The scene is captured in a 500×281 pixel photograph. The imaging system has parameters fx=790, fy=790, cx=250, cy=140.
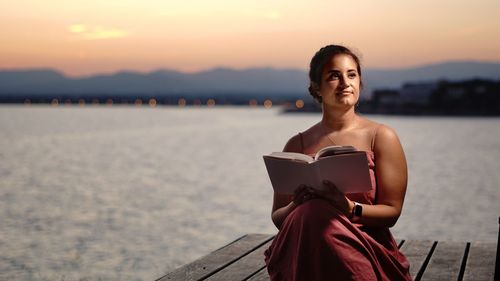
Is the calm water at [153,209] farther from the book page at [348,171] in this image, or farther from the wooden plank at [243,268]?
the book page at [348,171]

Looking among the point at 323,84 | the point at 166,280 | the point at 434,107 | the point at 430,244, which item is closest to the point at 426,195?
the point at 430,244

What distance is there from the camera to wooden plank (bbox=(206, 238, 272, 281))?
4.50 m

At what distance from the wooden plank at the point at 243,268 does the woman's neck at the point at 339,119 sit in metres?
1.54

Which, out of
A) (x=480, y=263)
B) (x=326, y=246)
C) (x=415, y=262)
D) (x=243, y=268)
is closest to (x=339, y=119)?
(x=326, y=246)

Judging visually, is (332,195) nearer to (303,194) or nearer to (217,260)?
(303,194)

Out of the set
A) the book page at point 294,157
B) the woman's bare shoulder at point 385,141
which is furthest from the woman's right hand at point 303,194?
the woman's bare shoulder at point 385,141

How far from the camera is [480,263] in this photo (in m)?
4.88

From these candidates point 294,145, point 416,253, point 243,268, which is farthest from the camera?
point 416,253

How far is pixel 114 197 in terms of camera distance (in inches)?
613

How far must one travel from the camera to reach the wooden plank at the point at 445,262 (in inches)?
178

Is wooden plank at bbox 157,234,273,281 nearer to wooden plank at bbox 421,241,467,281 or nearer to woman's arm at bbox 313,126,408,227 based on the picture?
wooden plank at bbox 421,241,467,281

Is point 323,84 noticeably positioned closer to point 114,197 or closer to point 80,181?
point 114,197

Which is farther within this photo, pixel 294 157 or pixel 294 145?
pixel 294 145

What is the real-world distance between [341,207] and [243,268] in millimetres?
1903
